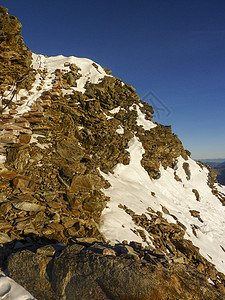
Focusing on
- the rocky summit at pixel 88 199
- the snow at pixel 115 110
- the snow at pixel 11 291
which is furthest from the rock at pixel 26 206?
the snow at pixel 115 110

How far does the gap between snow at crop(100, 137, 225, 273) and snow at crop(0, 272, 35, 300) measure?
5.52 meters

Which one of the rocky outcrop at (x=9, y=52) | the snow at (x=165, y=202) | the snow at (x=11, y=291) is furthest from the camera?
the rocky outcrop at (x=9, y=52)

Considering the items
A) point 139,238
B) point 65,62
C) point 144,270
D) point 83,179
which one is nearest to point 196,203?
point 139,238

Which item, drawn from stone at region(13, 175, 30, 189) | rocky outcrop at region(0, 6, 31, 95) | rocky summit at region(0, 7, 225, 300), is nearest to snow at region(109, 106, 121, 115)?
rocky summit at region(0, 7, 225, 300)

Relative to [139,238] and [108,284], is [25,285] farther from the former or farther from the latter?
[139,238]

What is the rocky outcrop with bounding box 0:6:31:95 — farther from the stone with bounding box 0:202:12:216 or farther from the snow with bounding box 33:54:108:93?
the stone with bounding box 0:202:12:216

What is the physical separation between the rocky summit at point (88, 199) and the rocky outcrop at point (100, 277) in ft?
0.08

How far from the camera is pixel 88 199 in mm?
10086

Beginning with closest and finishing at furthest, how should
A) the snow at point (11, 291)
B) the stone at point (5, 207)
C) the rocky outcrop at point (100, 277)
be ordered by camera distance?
the rocky outcrop at point (100, 277)
the snow at point (11, 291)
the stone at point (5, 207)

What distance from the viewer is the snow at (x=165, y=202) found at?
11184 millimetres

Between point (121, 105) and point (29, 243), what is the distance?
28.5 meters

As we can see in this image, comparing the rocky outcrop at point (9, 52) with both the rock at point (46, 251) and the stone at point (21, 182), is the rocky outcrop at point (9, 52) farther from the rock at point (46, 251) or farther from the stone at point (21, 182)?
the rock at point (46, 251)

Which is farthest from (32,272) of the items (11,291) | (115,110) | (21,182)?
(115,110)

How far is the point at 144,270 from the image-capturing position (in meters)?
3.84
